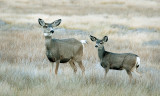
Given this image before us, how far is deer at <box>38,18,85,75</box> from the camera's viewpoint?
→ 25.8ft

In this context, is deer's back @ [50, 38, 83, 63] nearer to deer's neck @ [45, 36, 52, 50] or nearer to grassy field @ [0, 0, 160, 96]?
deer's neck @ [45, 36, 52, 50]

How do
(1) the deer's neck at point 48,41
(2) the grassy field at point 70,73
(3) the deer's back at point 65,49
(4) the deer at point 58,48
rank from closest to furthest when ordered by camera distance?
(2) the grassy field at point 70,73 < (4) the deer at point 58,48 < (1) the deer's neck at point 48,41 < (3) the deer's back at point 65,49

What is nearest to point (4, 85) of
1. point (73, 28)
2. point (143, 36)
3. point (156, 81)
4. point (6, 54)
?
point (156, 81)

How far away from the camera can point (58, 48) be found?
8.27 metres

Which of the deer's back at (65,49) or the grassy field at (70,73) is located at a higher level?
the deer's back at (65,49)

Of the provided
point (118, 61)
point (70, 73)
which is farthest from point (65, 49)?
point (118, 61)

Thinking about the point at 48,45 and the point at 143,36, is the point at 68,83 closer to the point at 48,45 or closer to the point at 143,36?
the point at 48,45

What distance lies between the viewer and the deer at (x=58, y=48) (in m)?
7.86

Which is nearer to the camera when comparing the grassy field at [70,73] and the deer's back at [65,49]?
the grassy field at [70,73]

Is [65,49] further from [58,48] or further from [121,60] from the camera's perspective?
[121,60]

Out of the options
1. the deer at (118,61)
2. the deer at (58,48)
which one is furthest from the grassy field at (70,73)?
the deer at (58,48)

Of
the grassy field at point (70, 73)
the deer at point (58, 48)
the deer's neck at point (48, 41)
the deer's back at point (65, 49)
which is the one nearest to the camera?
the grassy field at point (70, 73)

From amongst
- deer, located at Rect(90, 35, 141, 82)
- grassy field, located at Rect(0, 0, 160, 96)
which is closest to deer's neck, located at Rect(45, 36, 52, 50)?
grassy field, located at Rect(0, 0, 160, 96)

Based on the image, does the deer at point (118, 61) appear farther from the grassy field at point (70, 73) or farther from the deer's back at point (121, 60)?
the grassy field at point (70, 73)
